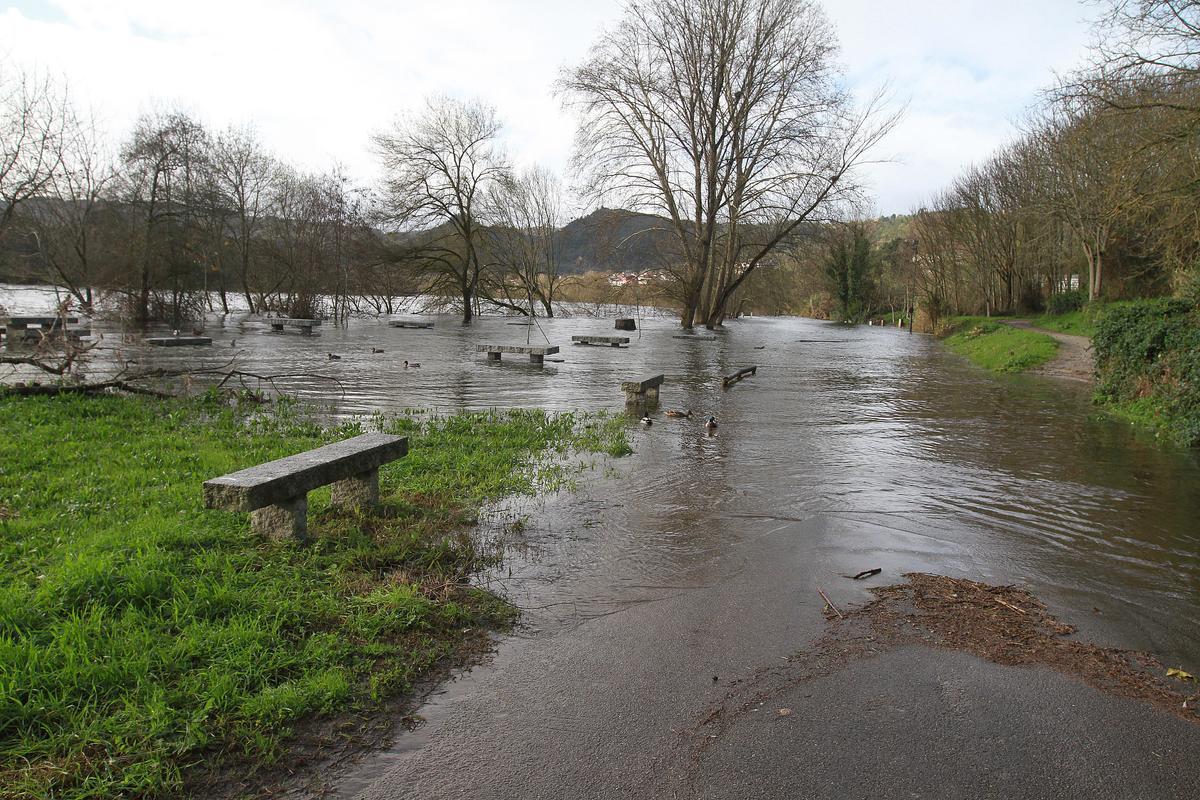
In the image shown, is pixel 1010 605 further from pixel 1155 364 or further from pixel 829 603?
pixel 1155 364

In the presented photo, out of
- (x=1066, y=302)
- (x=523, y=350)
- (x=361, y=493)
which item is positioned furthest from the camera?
(x=1066, y=302)

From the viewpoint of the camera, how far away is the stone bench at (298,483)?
410 cm

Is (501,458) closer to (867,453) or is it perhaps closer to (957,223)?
(867,453)

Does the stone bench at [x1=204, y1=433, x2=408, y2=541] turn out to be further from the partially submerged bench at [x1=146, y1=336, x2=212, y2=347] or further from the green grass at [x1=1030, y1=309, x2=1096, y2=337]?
the green grass at [x1=1030, y1=309, x2=1096, y2=337]

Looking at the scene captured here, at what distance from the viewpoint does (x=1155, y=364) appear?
11.6m

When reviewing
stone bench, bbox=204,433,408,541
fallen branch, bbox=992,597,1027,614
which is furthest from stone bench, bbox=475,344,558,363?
fallen branch, bbox=992,597,1027,614

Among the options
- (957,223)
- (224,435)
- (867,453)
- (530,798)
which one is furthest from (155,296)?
(957,223)

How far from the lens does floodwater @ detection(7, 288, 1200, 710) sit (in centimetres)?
462

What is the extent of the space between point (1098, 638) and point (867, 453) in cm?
521

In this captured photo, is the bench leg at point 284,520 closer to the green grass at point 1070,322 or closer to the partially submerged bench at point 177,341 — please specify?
the partially submerged bench at point 177,341

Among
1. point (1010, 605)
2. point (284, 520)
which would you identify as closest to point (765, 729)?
point (1010, 605)

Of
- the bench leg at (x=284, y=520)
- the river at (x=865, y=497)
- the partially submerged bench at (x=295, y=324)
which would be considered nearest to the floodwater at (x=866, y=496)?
the river at (x=865, y=497)

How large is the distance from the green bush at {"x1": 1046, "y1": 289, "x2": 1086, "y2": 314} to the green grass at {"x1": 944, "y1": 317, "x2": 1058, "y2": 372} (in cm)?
414

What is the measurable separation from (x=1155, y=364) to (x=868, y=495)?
825 cm
